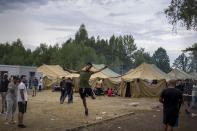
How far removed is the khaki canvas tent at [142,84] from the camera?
132 feet

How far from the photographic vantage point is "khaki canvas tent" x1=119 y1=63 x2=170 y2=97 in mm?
40281

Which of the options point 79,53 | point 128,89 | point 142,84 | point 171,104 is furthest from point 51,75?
point 171,104

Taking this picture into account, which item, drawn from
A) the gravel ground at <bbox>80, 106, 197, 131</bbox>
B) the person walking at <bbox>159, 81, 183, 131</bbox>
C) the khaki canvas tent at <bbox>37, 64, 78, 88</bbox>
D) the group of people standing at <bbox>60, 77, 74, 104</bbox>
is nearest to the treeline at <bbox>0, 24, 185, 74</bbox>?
the khaki canvas tent at <bbox>37, 64, 78, 88</bbox>

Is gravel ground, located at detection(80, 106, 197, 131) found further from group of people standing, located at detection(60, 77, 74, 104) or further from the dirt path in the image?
group of people standing, located at detection(60, 77, 74, 104)

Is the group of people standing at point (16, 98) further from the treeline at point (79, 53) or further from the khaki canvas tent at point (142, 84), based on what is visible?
the treeline at point (79, 53)

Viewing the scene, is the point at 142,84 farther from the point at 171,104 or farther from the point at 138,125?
the point at 171,104

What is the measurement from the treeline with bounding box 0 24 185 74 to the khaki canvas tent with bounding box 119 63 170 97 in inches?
1867

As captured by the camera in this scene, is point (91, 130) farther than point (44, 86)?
No

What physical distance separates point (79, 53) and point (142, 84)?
5430cm

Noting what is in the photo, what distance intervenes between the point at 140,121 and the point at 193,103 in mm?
5601

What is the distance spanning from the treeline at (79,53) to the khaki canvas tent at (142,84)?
47434 millimetres

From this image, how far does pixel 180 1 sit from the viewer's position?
23.2m

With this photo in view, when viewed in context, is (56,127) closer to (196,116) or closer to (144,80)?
(196,116)

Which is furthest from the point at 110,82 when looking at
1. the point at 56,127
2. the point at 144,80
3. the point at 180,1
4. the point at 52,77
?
the point at 56,127
